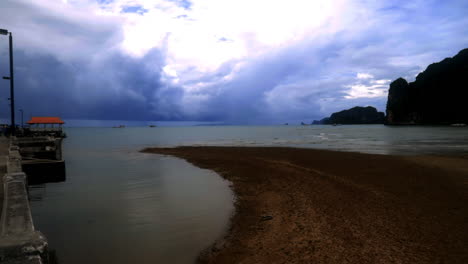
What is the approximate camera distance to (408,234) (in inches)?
277

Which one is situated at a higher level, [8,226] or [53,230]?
[8,226]

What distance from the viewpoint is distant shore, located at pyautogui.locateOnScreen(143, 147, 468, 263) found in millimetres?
6156

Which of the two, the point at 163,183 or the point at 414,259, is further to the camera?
the point at 163,183

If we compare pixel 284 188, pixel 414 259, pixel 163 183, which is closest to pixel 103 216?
pixel 163 183

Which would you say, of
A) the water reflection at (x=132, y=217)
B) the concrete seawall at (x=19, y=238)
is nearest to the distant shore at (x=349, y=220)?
the water reflection at (x=132, y=217)

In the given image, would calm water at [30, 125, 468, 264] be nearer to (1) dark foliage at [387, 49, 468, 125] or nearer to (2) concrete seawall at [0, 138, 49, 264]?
(2) concrete seawall at [0, 138, 49, 264]

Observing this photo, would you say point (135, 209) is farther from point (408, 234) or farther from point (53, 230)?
point (408, 234)

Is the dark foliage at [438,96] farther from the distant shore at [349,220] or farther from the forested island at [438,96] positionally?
the distant shore at [349,220]

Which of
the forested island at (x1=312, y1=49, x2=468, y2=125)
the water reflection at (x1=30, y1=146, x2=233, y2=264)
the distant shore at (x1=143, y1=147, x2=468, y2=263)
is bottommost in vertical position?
the water reflection at (x1=30, y1=146, x2=233, y2=264)

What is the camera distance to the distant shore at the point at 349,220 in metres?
6.16

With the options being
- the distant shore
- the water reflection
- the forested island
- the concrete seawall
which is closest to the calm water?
the water reflection

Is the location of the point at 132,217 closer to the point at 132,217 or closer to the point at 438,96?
the point at 132,217

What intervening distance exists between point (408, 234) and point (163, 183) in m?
12.3

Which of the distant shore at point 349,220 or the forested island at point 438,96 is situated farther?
the forested island at point 438,96
